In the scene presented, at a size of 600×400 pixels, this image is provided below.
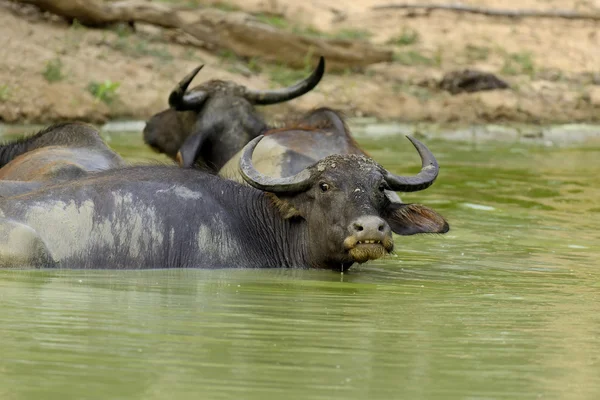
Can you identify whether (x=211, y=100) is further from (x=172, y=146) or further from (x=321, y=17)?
(x=321, y=17)

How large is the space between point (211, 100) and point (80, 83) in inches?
250

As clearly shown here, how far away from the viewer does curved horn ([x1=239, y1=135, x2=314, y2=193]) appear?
10.0 meters

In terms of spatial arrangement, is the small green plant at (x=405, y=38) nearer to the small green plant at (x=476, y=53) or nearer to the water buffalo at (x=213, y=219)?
the small green plant at (x=476, y=53)

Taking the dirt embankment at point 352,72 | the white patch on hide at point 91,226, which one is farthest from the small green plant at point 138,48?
the white patch on hide at point 91,226

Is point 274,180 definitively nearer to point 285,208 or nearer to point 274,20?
point 285,208

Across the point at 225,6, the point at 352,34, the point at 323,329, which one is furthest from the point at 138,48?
the point at 323,329

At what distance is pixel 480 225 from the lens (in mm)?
13289

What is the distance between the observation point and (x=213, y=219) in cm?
989

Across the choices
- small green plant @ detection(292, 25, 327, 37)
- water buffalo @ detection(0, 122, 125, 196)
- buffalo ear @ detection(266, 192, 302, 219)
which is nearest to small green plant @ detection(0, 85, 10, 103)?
small green plant @ detection(292, 25, 327, 37)

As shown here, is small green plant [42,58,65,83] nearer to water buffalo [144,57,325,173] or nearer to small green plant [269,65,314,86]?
small green plant [269,65,314,86]

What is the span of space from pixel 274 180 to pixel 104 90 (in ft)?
36.4

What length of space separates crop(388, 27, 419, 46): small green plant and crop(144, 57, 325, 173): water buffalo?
11518 millimetres

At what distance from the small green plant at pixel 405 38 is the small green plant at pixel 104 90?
303 inches

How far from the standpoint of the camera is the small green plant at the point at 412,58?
26.0 m
